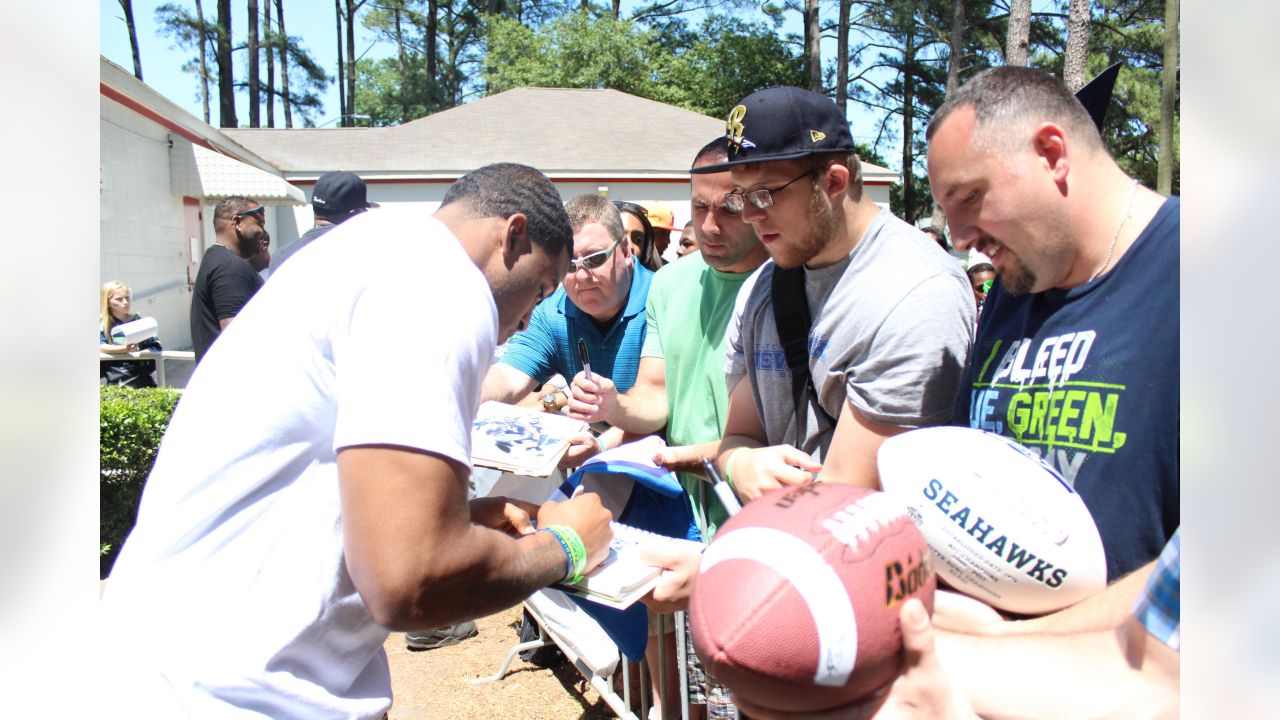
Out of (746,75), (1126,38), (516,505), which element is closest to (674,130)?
(746,75)

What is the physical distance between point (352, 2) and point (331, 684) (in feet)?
177

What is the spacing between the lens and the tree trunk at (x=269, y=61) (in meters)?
45.6

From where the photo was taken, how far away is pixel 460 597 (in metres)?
1.67

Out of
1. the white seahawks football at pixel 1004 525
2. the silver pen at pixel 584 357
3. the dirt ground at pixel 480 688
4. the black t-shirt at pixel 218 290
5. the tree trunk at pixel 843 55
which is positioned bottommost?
the dirt ground at pixel 480 688

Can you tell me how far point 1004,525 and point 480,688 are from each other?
376cm

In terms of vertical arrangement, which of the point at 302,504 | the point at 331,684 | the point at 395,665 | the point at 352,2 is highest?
the point at 352,2

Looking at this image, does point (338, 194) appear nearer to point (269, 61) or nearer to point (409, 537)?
point (409, 537)

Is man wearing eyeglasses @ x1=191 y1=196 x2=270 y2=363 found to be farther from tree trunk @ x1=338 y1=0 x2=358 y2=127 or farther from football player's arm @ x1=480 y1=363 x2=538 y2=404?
tree trunk @ x1=338 y1=0 x2=358 y2=127

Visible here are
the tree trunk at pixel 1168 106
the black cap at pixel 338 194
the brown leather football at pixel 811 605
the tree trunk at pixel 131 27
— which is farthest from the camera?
the tree trunk at pixel 131 27

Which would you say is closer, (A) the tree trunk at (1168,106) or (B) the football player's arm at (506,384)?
(B) the football player's arm at (506,384)

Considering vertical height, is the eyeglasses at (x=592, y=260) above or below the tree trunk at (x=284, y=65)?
below

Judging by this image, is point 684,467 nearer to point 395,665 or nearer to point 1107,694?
point 1107,694

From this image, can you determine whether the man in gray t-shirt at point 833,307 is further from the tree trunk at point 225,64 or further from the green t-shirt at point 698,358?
the tree trunk at point 225,64

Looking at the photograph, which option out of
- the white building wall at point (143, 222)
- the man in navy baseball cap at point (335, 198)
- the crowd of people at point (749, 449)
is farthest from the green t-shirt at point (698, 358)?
the white building wall at point (143, 222)
